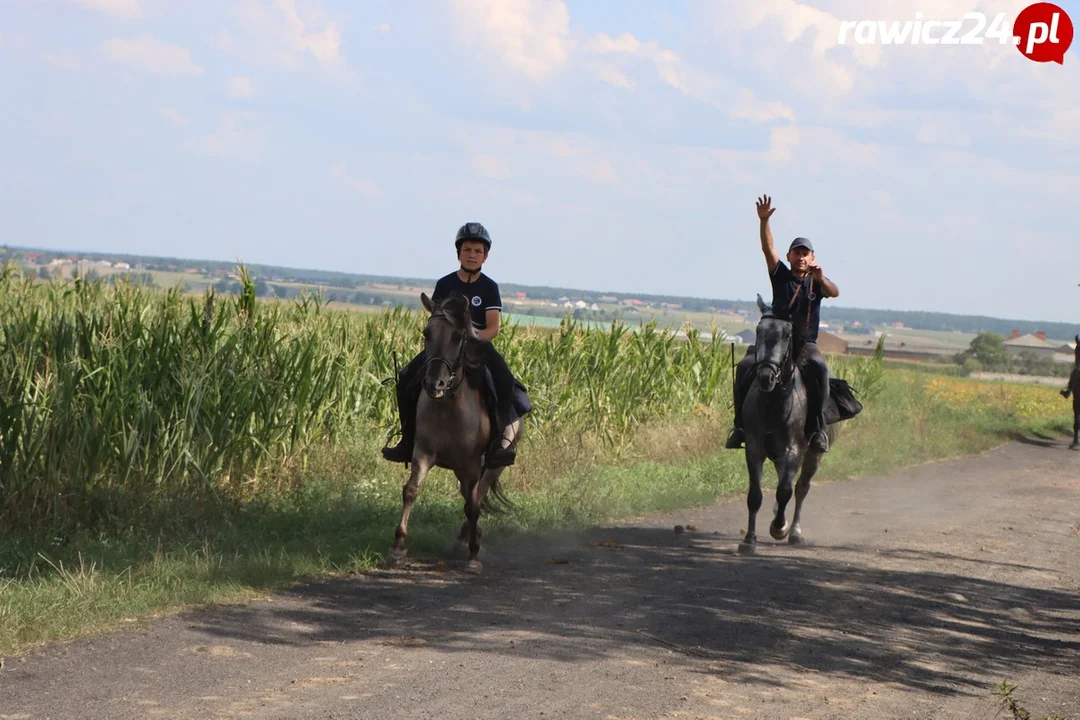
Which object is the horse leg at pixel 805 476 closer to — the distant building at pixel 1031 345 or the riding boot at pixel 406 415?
the riding boot at pixel 406 415

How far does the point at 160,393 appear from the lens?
1166cm

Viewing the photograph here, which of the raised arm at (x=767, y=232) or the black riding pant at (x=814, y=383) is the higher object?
the raised arm at (x=767, y=232)

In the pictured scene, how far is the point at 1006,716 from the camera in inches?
255

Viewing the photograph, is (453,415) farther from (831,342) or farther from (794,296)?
(831,342)

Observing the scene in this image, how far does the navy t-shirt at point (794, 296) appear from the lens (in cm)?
1197

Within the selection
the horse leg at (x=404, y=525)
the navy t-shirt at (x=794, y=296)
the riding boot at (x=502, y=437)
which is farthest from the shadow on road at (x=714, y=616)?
the navy t-shirt at (x=794, y=296)

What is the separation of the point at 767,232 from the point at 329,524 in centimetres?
511

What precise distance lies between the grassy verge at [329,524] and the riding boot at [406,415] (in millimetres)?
824

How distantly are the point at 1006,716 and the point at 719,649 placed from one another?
1.84 meters

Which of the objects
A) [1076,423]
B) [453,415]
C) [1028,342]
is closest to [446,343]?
[453,415]

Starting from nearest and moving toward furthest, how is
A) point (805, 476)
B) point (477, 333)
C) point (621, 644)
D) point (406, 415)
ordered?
1. point (621, 644)
2. point (477, 333)
3. point (406, 415)
4. point (805, 476)

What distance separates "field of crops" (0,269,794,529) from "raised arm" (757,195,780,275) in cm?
497

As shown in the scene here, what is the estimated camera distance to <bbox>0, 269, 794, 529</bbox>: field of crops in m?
10.9

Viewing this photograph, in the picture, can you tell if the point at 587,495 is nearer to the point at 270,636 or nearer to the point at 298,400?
the point at 298,400
